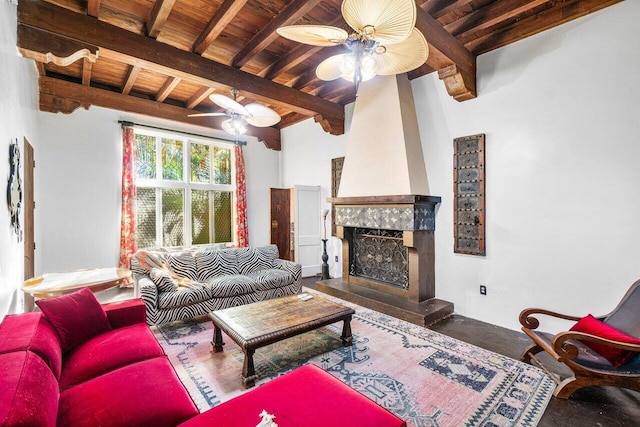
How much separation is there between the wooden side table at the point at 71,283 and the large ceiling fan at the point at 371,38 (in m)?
2.66

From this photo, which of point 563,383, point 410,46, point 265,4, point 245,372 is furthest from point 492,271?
point 265,4


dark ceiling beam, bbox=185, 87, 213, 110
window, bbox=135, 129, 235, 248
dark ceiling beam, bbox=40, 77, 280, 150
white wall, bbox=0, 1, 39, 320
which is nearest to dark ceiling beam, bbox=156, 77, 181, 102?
dark ceiling beam, bbox=40, 77, 280, 150

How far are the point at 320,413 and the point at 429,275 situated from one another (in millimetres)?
→ 2983

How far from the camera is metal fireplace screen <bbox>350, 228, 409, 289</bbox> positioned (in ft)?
13.3

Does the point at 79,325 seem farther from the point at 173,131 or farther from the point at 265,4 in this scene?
the point at 173,131

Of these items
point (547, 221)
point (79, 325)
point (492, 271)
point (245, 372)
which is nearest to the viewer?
point (79, 325)

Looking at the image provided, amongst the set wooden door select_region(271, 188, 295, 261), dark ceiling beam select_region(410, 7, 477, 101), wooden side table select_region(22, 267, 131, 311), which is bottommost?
wooden side table select_region(22, 267, 131, 311)

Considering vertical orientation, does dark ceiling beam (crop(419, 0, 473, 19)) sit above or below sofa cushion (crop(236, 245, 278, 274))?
above

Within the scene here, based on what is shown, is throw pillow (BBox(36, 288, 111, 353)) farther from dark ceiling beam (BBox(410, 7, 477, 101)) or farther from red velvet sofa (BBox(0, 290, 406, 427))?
dark ceiling beam (BBox(410, 7, 477, 101))

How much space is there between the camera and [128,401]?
134 cm

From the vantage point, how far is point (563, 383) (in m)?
2.08

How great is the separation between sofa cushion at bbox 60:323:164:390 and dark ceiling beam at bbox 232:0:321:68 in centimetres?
302

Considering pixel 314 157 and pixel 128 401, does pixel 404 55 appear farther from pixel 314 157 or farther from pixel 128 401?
pixel 314 157

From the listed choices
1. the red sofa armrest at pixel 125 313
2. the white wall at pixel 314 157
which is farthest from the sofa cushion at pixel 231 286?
the white wall at pixel 314 157
